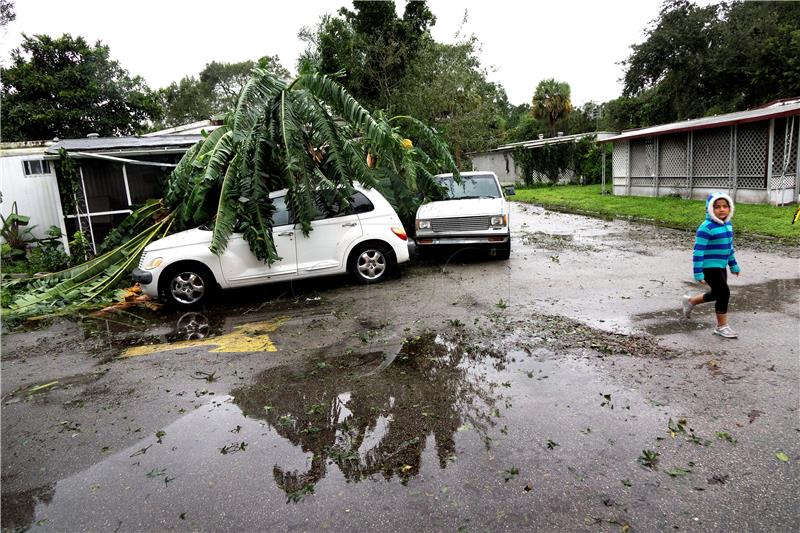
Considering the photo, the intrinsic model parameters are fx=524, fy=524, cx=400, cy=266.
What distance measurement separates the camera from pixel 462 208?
34.4ft

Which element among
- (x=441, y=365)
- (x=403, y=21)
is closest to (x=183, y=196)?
(x=441, y=365)

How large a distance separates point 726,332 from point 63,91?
32.4m

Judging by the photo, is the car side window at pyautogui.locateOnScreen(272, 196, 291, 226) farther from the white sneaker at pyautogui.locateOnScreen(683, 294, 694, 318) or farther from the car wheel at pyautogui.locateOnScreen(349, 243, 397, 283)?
the white sneaker at pyautogui.locateOnScreen(683, 294, 694, 318)

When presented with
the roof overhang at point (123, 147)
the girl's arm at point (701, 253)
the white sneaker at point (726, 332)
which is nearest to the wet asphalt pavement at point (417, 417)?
the white sneaker at point (726, 332)

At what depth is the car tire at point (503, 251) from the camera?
10.6 metres

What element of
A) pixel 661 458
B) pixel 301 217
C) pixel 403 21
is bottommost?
pixel 661 458

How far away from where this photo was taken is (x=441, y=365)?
5238 millimetres

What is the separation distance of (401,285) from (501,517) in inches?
239

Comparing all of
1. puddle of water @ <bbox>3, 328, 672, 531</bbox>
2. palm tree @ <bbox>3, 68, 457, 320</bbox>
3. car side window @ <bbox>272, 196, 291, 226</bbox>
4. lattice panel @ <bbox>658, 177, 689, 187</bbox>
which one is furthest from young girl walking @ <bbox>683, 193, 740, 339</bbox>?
lattice panel @ <bbox>658, 177, 689, 187</bbox>

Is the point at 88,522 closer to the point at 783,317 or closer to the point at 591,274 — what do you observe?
the point at 783,317

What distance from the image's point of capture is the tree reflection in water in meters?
3.56

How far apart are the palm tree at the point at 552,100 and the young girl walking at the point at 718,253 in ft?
140

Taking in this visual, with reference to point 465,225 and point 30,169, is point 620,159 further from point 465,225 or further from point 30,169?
point 30,169

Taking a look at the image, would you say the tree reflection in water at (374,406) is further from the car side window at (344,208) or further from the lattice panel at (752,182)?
the lattice panel at (752,182)
